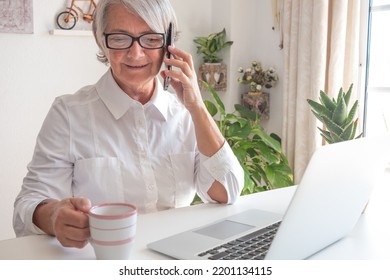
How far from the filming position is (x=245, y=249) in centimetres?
96

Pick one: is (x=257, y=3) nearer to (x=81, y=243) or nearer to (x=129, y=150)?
(x=129, y=150)

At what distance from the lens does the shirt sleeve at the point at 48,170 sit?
1196 millimetres

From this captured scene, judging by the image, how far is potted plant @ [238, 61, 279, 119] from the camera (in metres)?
3.08

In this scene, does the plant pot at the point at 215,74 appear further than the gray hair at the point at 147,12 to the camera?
Yes

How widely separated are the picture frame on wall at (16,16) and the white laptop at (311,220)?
185 cm

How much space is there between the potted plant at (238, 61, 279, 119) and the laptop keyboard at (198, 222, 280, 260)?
211cm

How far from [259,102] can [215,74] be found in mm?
349

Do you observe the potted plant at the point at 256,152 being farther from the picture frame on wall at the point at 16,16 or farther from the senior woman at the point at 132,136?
the senior woman at the point at 132,136

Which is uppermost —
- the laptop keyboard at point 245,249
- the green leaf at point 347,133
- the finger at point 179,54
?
the finger at point 179,54

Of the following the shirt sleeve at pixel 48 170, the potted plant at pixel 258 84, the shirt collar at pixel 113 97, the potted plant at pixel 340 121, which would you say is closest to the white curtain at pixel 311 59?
the potted plant at pixel 258 84

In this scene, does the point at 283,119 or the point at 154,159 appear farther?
the point at 283,119

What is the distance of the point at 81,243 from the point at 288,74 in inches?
84.1
